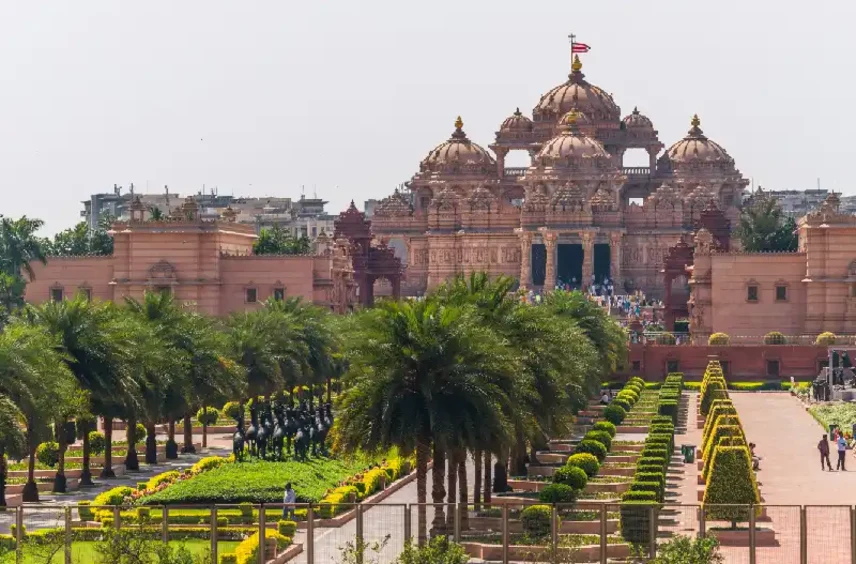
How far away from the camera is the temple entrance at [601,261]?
513 feet

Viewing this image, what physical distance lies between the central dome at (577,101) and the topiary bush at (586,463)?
389 ft

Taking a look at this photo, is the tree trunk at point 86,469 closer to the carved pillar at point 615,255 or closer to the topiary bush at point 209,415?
the topiary bush at point 209,415

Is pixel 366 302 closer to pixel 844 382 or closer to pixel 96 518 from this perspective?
pixel 844 382

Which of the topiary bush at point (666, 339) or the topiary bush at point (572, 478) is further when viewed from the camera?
the topiary bush at point (666, 339)

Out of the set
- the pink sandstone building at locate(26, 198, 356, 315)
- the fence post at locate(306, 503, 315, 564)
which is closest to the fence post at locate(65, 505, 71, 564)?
the fence post at locate(306, 503, 315, 564)

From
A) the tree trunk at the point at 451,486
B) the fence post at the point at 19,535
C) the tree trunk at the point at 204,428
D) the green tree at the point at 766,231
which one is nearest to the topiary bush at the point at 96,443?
the tree trunk at the point at 204,428

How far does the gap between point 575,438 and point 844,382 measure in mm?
25628

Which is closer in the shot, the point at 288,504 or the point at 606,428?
the point at 288,504

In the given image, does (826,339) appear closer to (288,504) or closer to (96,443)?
(96,443)

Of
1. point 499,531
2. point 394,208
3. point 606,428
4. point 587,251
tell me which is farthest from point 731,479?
point 394,208

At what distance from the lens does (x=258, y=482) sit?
52.7 metres

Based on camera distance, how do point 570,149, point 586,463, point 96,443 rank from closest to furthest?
1. point 586,463
2. point 96,443
3. point 570,149

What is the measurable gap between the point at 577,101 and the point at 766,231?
33020 mm

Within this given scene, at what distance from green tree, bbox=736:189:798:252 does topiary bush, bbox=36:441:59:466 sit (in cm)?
8398
